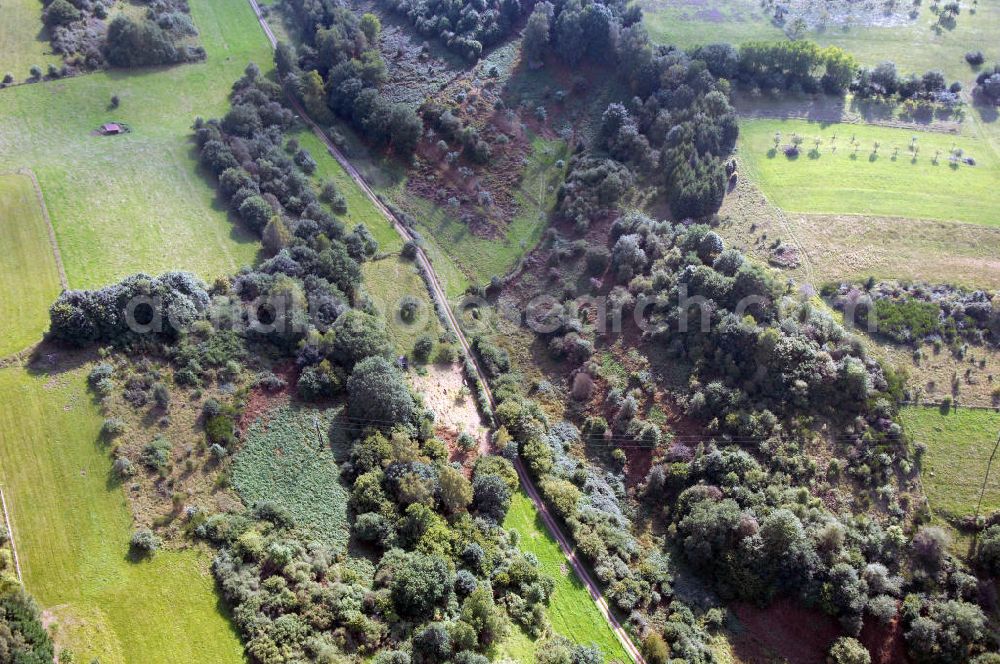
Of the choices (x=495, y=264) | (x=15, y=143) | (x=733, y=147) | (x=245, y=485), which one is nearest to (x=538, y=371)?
(x=495, y=264)

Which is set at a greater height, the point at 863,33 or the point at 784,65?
the point at 863,33

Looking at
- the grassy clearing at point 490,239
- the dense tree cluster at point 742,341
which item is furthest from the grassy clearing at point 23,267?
the dense tree cluster at point 742,341

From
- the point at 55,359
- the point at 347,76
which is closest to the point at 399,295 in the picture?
the point at 55,359

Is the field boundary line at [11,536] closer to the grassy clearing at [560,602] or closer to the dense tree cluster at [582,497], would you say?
the dense tree cluster at [582,497]

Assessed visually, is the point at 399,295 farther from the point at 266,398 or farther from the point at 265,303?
the point at 266,398

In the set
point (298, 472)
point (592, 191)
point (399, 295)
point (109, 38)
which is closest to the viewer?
point (298, 472)

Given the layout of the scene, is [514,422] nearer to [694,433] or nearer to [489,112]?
[694,433]

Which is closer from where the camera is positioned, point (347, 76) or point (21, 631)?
point (21, 631)
